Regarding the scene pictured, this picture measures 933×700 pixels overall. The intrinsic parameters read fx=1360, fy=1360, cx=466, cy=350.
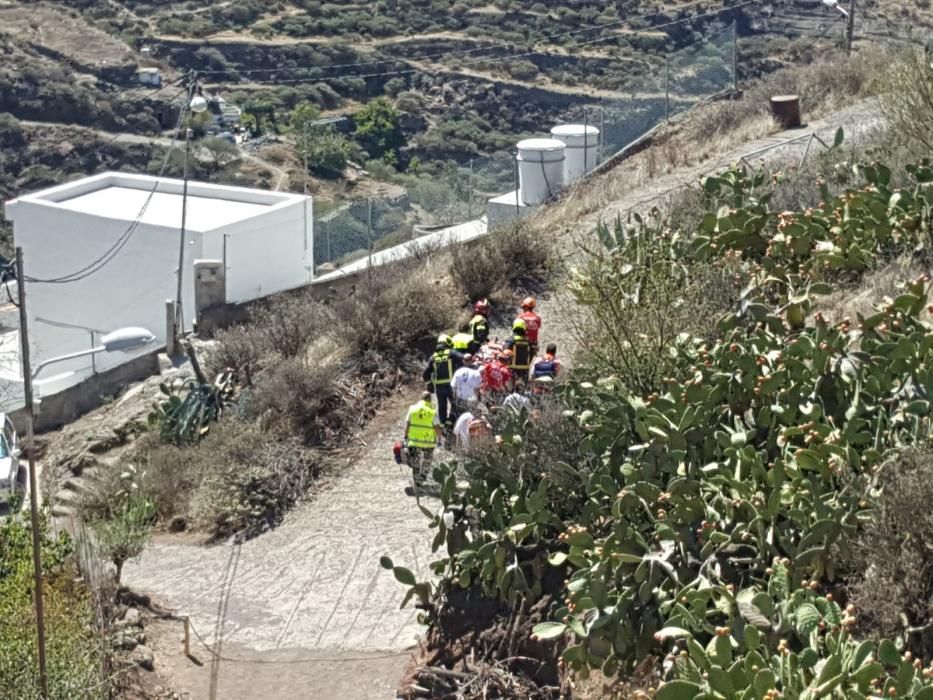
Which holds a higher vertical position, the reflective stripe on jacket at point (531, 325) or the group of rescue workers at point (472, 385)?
the reflective stripe on jacket at point (531, 325)

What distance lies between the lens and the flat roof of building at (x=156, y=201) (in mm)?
24328

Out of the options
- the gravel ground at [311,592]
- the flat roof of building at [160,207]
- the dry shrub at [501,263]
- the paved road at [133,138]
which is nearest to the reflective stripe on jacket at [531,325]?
the gravel ground at [311,592]

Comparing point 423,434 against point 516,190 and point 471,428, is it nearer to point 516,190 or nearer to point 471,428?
point 471,428

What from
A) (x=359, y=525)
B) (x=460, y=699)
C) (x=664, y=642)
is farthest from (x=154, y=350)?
(x=664, y=642)

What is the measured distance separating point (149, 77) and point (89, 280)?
39017 mm

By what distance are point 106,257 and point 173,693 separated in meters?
14.7

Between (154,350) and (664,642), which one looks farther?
(154,350)

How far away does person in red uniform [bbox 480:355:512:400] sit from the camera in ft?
42.4

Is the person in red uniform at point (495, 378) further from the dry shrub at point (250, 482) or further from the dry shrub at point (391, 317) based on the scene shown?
the dry shrub at point (391, 317)

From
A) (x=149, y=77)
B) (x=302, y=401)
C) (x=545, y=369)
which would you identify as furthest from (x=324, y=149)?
(x=545, y=369)

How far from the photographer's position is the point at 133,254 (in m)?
23.4

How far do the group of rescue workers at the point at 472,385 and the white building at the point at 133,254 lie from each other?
826 centimetres

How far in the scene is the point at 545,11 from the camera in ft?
222

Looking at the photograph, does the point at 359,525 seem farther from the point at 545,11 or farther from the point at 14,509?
the point at 545,11
